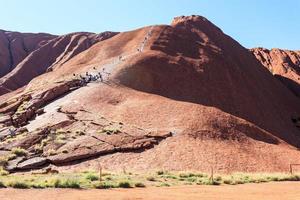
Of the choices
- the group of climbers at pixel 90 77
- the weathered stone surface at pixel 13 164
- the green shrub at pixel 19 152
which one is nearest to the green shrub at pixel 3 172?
the weathered stone surface at pixel 13 164

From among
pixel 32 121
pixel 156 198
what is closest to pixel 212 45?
pixel 32 121

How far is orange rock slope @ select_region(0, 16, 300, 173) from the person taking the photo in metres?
37.8

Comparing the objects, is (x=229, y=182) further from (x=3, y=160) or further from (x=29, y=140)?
(x=29, y=140)

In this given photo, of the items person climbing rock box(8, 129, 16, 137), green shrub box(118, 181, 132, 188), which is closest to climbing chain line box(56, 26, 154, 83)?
person climbing rock box(8, 129, 16, 137)

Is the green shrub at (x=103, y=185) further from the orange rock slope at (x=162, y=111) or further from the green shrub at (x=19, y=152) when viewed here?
the green shrub at (x=19, y=152)

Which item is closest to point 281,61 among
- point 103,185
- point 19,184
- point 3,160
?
point 3,160

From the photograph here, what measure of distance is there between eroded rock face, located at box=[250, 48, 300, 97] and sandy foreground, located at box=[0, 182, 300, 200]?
71.9 metres

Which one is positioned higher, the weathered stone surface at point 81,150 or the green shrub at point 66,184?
the weathered stone surface at point 81,150

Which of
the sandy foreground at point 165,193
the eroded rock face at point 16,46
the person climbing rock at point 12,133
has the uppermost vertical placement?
the eroded rock face at point 16,46

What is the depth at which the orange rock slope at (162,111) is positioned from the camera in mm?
37750

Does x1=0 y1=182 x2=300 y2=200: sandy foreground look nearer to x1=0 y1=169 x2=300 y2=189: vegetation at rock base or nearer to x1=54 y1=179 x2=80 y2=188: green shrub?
x1=54 y1=179 x2=80 y2=188: green shrub

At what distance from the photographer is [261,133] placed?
4709 cm

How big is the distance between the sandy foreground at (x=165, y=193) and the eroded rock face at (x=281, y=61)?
71.9 metres

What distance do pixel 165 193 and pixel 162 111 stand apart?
81.5 feet
